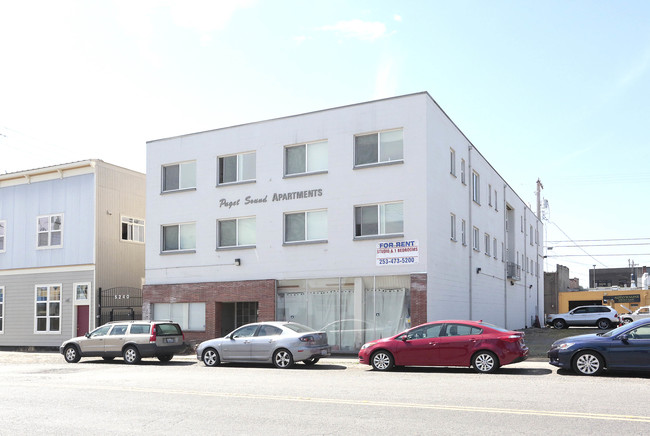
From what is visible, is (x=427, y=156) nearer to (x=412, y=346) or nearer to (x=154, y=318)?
(x=412, y=346)

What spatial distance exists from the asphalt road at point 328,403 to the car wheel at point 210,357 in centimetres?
245

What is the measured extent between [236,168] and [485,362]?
47.2ft

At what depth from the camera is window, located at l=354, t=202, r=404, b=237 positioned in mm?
23031

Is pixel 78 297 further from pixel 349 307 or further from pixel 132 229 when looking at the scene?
pixel 349 307

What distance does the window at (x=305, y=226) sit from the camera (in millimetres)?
24469

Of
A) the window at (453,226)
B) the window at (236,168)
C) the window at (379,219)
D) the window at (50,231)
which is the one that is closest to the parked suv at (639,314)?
the window at (453,226)

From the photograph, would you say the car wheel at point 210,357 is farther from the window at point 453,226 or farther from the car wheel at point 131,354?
the window at point 453,226

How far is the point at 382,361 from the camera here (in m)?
17.0

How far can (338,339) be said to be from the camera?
77.7 feet

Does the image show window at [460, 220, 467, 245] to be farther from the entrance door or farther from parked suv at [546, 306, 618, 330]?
parked suv at [546, 306, 618, 330]

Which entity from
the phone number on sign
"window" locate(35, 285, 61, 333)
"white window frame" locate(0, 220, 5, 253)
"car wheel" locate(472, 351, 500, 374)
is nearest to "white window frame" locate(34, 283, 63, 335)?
"window" locate(35, 285, 61, 333)

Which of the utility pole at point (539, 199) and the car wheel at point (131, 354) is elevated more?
the utility pole at point (539, 199)

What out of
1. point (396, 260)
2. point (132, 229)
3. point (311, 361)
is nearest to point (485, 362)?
point (311, 361)

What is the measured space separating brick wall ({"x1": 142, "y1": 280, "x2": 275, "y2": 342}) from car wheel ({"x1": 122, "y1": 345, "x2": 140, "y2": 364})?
5050 millimetres
